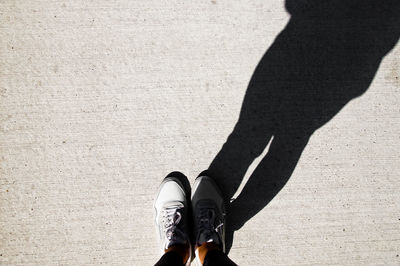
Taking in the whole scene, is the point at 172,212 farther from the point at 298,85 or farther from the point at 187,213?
the point at 298,85

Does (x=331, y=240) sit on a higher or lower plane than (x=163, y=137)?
lower

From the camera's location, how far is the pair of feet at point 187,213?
1.53 m

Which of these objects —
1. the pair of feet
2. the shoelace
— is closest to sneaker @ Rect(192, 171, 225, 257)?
the pair of feet

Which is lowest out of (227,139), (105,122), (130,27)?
(227,139)

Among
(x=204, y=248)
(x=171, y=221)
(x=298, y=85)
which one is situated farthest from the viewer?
(x=298, y=85)

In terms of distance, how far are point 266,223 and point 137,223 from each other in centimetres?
81

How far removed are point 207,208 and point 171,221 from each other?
232mm

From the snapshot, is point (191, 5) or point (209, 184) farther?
point (191, 5)

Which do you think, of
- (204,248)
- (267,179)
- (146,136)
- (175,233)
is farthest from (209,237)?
(146,136)

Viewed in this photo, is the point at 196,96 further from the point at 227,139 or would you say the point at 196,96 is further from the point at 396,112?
the point at 396,112

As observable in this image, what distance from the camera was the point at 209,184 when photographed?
1.61 metres

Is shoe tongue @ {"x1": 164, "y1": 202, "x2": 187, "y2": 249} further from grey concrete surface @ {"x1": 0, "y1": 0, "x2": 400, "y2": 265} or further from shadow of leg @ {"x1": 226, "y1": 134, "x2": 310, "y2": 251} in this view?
shadow of leg @ {"x1": 226, "y1": 134, "x2": 310, "y2": 251}

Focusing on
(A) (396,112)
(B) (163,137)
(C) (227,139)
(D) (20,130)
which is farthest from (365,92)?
(D) (20,130)

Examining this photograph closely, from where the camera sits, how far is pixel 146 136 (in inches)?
65.5
